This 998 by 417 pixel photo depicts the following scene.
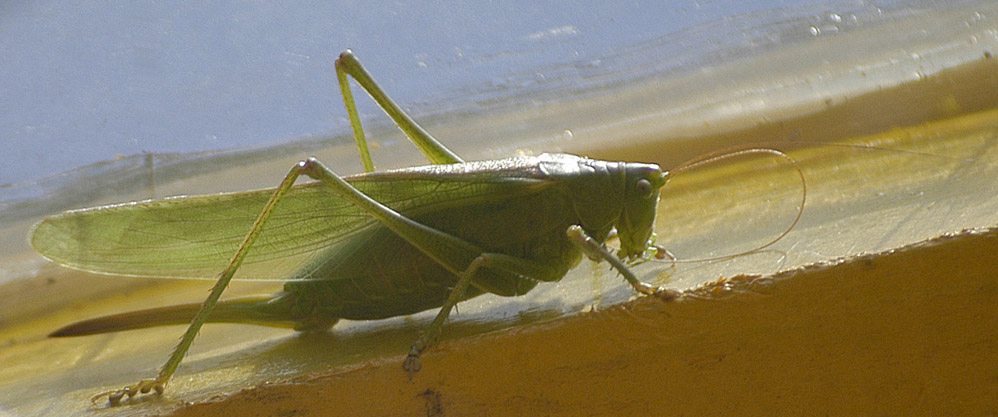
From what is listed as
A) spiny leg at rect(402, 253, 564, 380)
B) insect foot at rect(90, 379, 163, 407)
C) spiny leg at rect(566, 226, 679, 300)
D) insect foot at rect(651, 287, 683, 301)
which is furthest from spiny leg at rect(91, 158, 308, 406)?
insect foot at rect(651, 287, 683, 301)

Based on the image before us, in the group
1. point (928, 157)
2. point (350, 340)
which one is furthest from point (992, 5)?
point (350, 340)

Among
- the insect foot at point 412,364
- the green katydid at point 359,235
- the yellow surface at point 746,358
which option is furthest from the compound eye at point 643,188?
the insect foot at point 412,364

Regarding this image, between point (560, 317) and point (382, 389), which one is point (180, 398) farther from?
point (560, 317)

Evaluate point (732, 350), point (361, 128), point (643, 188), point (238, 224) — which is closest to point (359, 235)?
point (238, 224)

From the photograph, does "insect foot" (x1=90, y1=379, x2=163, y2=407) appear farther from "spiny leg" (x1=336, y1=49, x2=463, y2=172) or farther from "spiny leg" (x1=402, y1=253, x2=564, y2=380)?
"spiny leg" (x1=336, y1=49, x2=463, y2=172)

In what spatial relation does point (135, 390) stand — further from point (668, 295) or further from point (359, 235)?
point (668, 295)

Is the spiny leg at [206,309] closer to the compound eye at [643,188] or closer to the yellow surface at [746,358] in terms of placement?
the yellow surface at [746,358]
